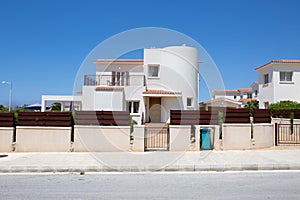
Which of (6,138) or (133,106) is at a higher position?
(133,106)

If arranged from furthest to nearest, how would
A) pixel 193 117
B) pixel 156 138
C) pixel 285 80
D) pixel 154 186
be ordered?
pixel 285 80 < pixel 156 138 < pixel 193 117 < pixel 154 186

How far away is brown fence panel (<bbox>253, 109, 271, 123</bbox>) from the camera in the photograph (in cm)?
1162

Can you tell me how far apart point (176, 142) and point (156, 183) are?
13.8 ft

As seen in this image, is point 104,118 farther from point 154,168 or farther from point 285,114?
point 285,114

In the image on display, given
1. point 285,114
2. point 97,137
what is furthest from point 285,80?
point 97,137

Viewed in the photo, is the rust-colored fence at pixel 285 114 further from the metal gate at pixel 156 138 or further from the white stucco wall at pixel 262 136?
the metal gate at pixel 156 138

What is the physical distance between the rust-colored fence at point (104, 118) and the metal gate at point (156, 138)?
3.49ft

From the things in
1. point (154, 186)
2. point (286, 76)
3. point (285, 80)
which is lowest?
point (154, 186)

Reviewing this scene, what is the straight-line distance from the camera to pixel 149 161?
8922 millimetres

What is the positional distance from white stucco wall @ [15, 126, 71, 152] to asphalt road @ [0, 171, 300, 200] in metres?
2.98

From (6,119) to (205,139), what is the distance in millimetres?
8115

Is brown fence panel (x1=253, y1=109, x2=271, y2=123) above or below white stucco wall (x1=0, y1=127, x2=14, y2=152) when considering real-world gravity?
above

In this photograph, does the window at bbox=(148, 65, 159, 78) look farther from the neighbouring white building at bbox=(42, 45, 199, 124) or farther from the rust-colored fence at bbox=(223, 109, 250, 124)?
the rust-colored fence at bbox=(223, 109, 250, 124)

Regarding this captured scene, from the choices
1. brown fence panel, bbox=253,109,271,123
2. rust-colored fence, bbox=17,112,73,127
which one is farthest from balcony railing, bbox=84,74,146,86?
brown fence panel, bbox=253,109,271,123
